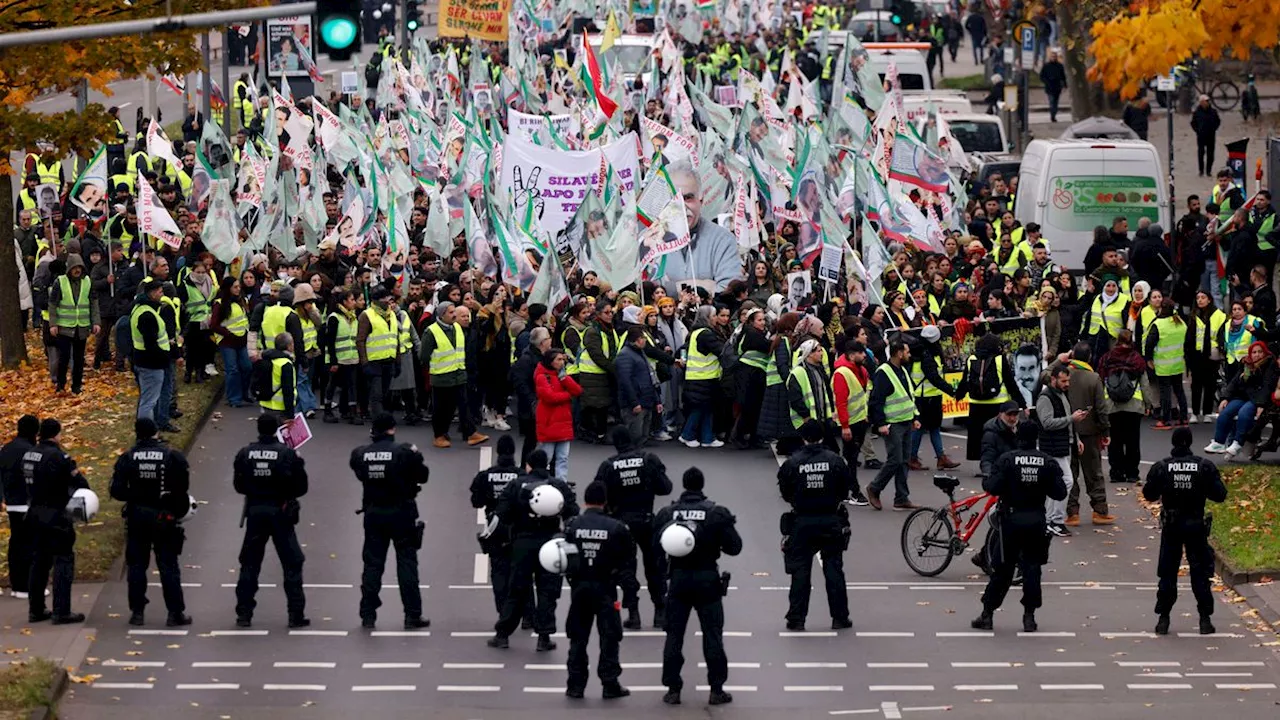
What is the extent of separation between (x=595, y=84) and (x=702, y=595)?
22.8 metres

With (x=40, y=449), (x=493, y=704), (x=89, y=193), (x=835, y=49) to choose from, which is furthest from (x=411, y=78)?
(x=493, y=704)

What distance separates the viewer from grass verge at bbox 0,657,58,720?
14.3 meters

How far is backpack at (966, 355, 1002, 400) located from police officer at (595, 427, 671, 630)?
6.28 metres

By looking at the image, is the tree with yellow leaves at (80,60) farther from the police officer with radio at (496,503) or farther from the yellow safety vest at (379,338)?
the police officer with radio at (496,503)

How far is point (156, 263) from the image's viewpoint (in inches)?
949

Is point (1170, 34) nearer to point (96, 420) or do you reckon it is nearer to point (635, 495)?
point (635, 495)

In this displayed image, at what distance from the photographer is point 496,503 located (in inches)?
660

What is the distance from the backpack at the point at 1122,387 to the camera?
22062 mm

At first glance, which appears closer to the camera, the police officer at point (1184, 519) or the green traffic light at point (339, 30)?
the green traffic light at point (339, 30)

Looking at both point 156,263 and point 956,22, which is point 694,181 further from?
point 956,22

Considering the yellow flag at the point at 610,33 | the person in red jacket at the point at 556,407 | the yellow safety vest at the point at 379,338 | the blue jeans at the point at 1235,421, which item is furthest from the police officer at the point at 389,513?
the yellow flag at the point at 610,33

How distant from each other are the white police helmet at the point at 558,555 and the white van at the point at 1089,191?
1775 cm

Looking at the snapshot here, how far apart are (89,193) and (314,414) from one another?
5.36m

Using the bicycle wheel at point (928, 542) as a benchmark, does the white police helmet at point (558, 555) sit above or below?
above
